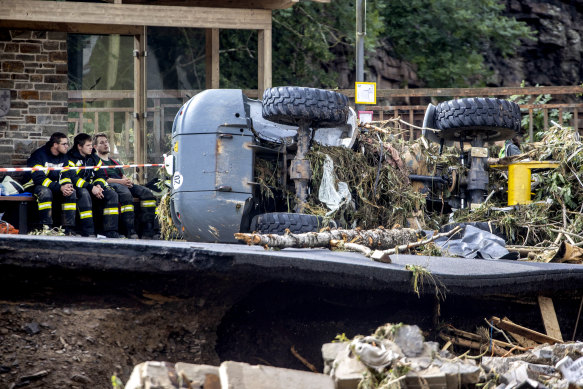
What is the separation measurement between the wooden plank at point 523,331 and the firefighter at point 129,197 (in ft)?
20.6

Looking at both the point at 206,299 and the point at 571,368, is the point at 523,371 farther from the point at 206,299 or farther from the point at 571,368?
the point at 206,299

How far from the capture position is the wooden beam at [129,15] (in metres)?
11.1

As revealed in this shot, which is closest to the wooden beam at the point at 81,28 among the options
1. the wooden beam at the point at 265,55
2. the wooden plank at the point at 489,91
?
the wooden beam at the point at 265,55

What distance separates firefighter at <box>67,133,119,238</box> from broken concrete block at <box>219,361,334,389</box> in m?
7.16

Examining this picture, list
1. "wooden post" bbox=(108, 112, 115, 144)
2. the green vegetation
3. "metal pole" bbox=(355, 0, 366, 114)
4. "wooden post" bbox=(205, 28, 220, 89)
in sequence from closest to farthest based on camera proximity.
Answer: "wooden post" bbox=(108, 112, 115, 144) → "wooden post" bbox=(205, 28, 220, 89) → "metal pole" bbox=(355, 0, 366, 114) → the green vegetation

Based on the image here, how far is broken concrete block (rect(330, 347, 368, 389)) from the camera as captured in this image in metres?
2.55

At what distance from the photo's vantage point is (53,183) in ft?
30.9

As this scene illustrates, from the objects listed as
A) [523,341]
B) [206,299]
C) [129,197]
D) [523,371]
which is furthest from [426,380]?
[129,197]

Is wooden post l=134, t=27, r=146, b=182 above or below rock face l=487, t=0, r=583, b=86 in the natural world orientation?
below

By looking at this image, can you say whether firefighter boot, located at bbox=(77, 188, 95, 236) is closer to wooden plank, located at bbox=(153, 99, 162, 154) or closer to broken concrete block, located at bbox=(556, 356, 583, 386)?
wooden plank, located at bbox=(153, 99, 162, 154)

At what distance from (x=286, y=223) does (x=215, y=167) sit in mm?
722

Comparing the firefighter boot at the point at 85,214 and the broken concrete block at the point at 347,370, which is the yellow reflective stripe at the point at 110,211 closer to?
the firefighter boot at the point at 85,214

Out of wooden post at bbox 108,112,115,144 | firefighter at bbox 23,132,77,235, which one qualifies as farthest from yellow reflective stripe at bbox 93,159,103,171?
wooden post at bbox 108,112,115,144

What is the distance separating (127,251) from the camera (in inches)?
122
